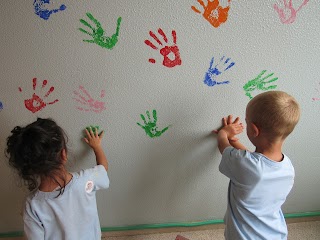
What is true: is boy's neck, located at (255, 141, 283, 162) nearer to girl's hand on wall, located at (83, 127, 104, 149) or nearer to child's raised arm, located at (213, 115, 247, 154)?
child's raised arm, located at (213, 115, 247, 154)

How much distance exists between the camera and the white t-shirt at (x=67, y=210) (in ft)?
2.44

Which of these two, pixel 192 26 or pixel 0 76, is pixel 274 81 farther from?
pixel 0 76

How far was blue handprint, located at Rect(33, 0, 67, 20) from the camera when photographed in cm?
69

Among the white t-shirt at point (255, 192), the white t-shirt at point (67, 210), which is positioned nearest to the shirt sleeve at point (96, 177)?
the white t-shirt at point (67, 210)

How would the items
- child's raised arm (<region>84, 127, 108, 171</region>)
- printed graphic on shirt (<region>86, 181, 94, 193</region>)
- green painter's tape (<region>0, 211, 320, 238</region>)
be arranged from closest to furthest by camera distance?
printed graphic on shirt (<region>86, 181, 94, 193</region>)
child's raised arm (<region>84, 127, 108, 171</region>)
green painter's tape (<region>0, 211, 320, 238</region>)

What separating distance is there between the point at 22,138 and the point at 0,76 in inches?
9.9

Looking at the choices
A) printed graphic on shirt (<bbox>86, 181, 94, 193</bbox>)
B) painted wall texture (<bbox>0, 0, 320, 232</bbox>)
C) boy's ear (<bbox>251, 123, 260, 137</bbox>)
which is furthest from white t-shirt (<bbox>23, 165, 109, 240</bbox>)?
boy's ear (<bbox>251, 123, 260, 137</bbox>)

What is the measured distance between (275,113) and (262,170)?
171mm

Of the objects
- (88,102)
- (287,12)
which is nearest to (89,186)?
(88,102)

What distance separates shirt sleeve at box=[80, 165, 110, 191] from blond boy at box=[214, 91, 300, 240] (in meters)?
0.40

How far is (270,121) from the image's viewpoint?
716mm

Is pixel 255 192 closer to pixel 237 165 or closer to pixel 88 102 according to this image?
pixel 237 165

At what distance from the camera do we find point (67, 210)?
77cm

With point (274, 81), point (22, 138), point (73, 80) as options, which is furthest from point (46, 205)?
point (274, 81)
